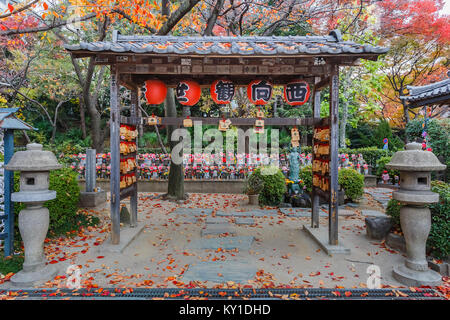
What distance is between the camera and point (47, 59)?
50.3 ft

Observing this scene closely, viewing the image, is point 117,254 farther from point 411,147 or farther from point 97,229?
point 411,147

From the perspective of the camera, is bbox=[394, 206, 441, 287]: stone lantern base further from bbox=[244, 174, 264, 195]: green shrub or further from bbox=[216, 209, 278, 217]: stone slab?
bbox=[244, 174, 264, 195]: green shrub

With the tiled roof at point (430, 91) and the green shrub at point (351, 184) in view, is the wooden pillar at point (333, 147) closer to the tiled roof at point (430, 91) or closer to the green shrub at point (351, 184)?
the tiled roof at point (430, 91)

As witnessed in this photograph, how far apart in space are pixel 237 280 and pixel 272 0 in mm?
11923

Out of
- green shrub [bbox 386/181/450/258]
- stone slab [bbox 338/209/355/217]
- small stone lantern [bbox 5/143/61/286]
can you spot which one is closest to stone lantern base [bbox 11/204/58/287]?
small stone lantern [bbox 5/143/61/286]

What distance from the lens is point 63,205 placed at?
6445 mm

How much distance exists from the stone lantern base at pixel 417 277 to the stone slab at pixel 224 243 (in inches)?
108

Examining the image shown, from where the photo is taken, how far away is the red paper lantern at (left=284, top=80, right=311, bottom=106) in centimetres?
594

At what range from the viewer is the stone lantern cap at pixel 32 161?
4344mm

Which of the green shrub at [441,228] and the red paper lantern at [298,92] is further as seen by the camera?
the red paper lantern at [298,92]

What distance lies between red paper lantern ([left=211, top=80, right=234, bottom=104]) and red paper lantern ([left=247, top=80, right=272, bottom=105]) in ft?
1.47

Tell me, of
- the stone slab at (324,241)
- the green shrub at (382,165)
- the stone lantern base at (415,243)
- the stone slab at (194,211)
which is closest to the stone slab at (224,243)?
the stone slab at (324,241)

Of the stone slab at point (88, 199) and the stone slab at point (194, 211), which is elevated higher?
the stone slab at point (88, 199)

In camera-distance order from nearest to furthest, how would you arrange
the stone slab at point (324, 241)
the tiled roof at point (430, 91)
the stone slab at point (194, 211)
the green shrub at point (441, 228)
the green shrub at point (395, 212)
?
the green shrub at point (441, 228)
the stone slab at point (324, 241)
the green shrub at point (395, 212)
the tiled roof at point (430, 91)
the stone slab at point (194, 211)
